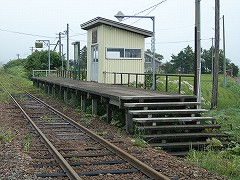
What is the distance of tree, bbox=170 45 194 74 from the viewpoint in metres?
77.1

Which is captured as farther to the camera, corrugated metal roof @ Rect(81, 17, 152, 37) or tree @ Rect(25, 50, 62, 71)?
tree @ Rect(25, 50, 62, 71)

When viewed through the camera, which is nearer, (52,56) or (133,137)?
(133,137)

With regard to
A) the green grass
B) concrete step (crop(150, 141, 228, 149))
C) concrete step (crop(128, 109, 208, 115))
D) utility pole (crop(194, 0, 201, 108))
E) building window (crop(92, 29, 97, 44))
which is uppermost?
building window (crop(92, 29, 97, 44))

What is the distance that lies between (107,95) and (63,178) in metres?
6.27

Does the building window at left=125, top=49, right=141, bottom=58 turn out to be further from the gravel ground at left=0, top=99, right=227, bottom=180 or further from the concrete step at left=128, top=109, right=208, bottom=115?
the concrete step at left=128, top=109, right=208, bottom=115

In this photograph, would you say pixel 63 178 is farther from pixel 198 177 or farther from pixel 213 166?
pixel 213 166

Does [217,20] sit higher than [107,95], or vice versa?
[217,20]

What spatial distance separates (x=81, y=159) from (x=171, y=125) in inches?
144

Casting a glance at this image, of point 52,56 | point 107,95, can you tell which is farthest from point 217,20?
point 52,56

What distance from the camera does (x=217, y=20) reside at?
73.8 feet

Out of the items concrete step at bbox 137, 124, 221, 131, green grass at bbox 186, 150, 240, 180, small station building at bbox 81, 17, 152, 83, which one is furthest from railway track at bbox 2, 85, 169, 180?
small station building at bbox 81, 17, 152, 83

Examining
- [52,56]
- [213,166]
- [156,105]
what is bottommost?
[213,166]

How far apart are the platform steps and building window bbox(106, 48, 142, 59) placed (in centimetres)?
1213

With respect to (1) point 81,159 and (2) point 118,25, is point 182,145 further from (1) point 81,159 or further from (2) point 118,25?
(2) point 118,25
